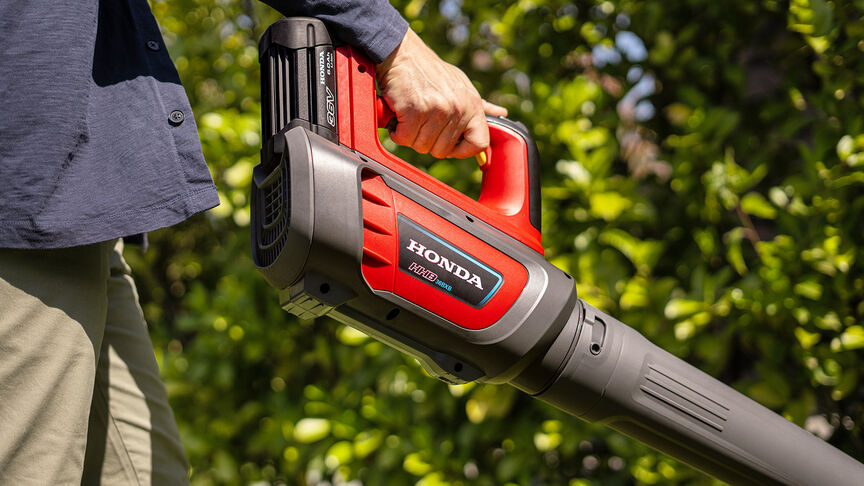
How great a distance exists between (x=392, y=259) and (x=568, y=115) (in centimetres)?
97

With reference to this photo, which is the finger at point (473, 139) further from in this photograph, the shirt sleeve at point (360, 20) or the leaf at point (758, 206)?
the leaf at point (758, 206)

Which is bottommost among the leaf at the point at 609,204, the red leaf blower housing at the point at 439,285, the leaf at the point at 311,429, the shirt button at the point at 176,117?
the leaf at the point at 311,429

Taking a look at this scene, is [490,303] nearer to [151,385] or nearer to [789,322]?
[151,385]

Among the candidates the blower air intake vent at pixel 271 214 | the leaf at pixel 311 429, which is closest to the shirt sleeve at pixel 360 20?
the blower air intake vent at pixel 271 214

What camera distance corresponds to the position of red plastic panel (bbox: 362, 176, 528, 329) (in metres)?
1.05

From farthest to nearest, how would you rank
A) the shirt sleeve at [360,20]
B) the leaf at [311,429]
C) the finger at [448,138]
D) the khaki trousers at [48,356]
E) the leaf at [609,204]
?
the leaf at [311,429] → the leaf at [609,204] → the finger at [448,138] → the shirt sleeve at [360,20] → the khaki trousers at [48,356]

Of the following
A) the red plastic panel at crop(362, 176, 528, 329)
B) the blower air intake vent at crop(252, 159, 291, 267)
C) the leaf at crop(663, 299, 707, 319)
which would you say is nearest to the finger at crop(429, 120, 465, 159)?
the red plastic panel at crop(362, 176, 528, 329)

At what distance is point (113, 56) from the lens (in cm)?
111

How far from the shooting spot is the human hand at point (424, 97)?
3.78 feet

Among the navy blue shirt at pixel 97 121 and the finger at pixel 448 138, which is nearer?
the navy blue shirt at pixel 97 121

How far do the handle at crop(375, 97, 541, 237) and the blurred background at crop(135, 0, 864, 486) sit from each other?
19.1 inches

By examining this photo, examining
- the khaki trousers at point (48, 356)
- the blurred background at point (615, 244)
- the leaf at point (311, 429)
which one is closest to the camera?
the khaki trousers at point (48, 356)

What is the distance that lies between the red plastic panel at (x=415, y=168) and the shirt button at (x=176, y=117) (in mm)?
248

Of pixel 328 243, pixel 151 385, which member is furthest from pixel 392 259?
pixel 151 385
